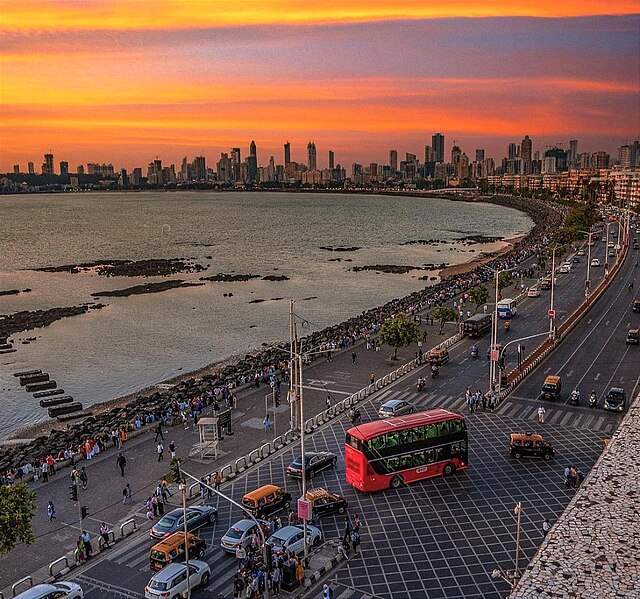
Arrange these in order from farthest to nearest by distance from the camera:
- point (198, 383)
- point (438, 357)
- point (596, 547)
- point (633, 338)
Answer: point (198, 383) < point (633, 338) < point (438, 357) < point (596, 547)

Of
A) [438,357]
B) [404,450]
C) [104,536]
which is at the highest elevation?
[404,450]

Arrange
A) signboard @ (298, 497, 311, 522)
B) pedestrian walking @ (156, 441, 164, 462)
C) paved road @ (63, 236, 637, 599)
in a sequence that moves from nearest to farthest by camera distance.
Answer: paved road @ (63, 236, 637, 599) < signboard @ (298, 497, 311, 522) < pedestrian walking @ (156, 441, 164, 462)

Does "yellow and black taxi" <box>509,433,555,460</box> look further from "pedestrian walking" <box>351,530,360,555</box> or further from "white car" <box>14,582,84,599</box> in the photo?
"white car" <box>14,582,84,599</box>

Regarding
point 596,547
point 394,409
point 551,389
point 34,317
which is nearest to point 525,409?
point 551,389

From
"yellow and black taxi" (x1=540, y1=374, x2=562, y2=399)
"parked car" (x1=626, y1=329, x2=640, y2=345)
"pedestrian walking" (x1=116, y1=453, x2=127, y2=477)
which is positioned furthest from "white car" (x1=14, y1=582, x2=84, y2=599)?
"parked car" (x1=626, y1=329, x2=640, y2=345)

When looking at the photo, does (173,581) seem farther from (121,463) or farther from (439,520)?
(121,463)

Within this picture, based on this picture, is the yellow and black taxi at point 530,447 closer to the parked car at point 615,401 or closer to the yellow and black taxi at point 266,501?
the parked car at point 615,401
